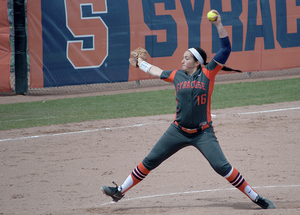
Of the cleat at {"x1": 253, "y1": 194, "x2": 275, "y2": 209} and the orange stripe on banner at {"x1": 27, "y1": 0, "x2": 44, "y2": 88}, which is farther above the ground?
the orange stripe on banner at {"x1": 27, "y1": 0, "x2": 44, "y2": 88}

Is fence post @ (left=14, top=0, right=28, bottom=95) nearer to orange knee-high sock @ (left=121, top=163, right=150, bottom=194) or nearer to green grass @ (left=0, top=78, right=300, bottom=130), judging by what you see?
green grass @ (left=0, top=78, right=300, bottom=130)

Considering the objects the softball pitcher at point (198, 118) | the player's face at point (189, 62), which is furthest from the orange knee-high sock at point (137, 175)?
the player's face at point (189, 62)

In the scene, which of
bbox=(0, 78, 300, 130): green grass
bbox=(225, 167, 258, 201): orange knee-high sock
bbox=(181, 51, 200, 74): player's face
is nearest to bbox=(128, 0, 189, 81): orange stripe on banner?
bbox=(0, 78, 300, 130): green grass

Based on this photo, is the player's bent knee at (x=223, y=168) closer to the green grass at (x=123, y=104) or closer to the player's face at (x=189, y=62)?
the player's face at (x=189, y=62)

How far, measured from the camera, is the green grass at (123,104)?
995 centimetres

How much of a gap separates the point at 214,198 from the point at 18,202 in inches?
103

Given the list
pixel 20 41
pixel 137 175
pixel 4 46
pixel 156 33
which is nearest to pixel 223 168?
pixel 137 175

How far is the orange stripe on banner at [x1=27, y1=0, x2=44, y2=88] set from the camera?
41.7ft

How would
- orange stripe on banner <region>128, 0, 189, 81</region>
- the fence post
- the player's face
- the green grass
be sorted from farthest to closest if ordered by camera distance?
orange stripe on banner <region>128, 0, 189, 81</region>
the fence post
the green grass
the player's face

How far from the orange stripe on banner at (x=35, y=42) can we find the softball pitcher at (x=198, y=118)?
926 centimetres

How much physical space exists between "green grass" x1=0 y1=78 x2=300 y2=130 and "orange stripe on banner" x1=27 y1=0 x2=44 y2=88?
1.24 metres

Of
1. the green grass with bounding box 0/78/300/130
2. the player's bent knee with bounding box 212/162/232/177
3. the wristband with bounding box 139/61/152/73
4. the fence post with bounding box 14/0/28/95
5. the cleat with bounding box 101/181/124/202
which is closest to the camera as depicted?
the player's bent knee with bounding box 212/162/232/177

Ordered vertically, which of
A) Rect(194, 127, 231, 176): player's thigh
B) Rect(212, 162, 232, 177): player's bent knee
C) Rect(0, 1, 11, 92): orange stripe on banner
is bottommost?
Rect(212, 162, 232, 177): player's bent knee

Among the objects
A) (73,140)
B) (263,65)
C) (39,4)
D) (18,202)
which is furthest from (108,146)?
(263,65)
